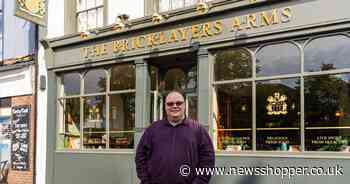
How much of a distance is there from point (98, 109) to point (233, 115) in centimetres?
339

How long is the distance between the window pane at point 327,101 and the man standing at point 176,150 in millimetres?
3359

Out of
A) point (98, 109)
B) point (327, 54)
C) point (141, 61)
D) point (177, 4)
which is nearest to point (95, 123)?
point (98, 109)

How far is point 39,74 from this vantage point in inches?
496

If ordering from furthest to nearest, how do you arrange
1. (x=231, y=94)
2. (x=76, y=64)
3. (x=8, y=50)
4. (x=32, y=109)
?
(x=8, y=50) < (x=32, y=109) < (x=76, y=64) < (x=231, y=94)

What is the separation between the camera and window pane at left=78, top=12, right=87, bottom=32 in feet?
40.3

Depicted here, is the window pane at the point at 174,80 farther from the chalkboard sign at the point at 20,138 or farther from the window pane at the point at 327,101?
the chalkboard sign at the point at 20,138

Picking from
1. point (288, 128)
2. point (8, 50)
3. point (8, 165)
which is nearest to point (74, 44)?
point (8, 50)

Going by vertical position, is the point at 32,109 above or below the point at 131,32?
below

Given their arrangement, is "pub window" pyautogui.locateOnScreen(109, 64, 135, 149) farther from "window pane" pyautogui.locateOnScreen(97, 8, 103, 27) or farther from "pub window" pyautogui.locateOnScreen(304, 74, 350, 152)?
"pub window" pyautogui.locateOnScreen(304, 74, 350, 152)

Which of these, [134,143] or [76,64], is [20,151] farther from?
[134,143]

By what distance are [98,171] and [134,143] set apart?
1072 mm

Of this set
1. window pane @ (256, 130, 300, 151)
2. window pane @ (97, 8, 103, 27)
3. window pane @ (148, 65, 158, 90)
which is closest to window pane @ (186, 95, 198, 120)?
window pane @ (148, 65, 158, 90)

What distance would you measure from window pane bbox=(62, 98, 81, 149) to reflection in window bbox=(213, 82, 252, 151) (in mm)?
3741

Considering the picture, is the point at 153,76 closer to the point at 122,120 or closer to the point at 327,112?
the point at 122,120
